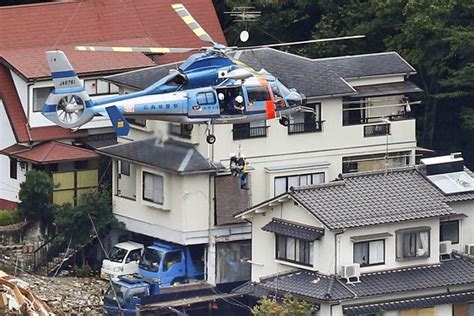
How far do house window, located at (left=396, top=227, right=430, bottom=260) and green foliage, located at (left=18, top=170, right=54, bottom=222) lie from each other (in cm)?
1119

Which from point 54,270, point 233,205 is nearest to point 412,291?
point 233,205

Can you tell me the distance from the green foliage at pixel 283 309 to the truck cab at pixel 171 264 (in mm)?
6570

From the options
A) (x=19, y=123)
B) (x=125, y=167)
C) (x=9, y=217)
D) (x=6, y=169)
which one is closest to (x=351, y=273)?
(x=125, y=167)

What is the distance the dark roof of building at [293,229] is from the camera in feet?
180

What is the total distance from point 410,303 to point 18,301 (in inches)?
368

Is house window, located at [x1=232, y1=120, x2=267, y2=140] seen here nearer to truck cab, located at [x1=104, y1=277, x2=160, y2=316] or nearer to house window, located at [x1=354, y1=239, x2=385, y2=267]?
truck cab, located at [x1=104, y1=277, x2=160, y2=316]

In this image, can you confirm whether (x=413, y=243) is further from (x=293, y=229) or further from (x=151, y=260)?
(x=151, y=260)

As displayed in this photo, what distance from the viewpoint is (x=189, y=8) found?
71438mm

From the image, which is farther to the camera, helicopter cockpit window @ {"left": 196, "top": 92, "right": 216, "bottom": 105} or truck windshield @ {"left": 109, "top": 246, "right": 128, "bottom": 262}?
truck windshield @ {"left": 109, "top": 246, "right": 128, "bottom": 262}

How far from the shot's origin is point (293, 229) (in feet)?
182

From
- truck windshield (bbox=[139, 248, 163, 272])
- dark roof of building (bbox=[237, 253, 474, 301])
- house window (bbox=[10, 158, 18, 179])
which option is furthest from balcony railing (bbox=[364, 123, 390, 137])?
house window (bbox=[10, 158, 18, 179])

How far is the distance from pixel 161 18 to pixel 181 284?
13.7m

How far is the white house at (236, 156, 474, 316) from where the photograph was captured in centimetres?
5441

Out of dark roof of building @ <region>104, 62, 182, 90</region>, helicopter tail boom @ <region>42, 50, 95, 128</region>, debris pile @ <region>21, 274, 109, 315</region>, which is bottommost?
debris pile @ <region>21, 274, 109, 315</region>
